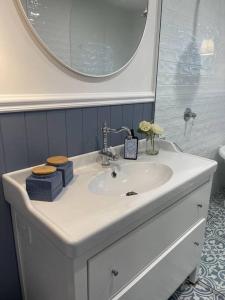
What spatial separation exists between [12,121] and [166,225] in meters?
0.81

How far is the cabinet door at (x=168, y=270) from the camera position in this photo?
0.96 metres

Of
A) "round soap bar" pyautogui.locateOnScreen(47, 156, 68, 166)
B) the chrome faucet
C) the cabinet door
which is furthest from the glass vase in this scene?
"round soap bar" pyautogui.locateOnScreen(47, 156, 68, 166)

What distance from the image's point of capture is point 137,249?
91cm

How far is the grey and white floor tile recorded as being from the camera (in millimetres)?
1436

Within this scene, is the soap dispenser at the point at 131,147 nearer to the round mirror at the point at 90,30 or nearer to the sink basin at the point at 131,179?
the sink basin at the point at 131,179

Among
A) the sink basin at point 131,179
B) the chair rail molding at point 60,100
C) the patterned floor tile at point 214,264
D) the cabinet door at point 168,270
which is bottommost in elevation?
the patterned floor tile at point 214,264

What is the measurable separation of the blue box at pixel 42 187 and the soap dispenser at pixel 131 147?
561mm

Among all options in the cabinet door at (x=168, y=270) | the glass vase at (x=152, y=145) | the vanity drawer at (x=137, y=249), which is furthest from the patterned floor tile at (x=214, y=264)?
the glass vase at (x=152, y=145)

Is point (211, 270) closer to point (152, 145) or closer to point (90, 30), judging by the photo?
point (152, 145)

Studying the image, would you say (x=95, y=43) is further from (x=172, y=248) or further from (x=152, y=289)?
(x=152, y=289)

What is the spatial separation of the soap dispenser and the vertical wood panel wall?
15cm

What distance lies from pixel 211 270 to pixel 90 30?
5.66 feet

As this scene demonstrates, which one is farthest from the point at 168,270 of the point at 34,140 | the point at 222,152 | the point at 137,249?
the point at 222,152

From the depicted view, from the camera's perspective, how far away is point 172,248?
1120 mm
